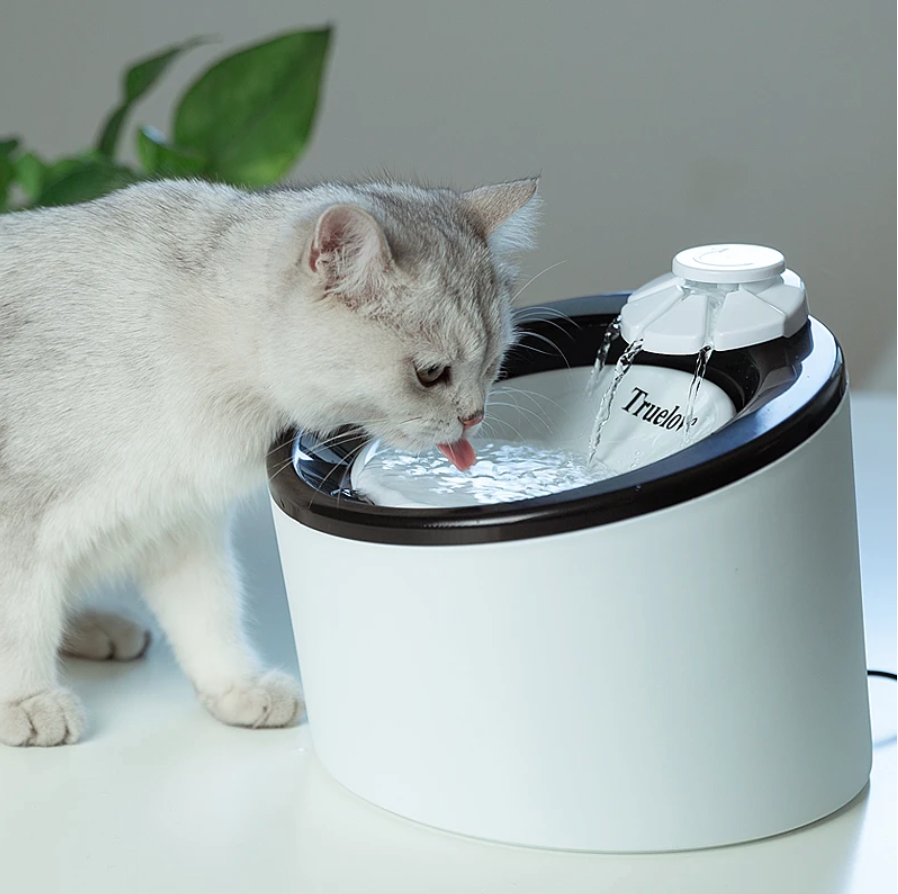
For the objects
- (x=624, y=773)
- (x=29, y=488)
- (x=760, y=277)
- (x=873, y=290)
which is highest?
(x=760, y=277)

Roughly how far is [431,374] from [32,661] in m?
0.42

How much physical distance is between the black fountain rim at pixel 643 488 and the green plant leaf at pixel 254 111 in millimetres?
698

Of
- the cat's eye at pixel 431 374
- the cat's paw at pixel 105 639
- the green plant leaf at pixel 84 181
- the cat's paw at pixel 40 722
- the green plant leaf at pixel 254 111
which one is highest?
the green plant leaf at pixel 254 111

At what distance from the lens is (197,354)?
3.75 feet

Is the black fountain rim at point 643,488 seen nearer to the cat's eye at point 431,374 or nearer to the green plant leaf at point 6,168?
the cat's eye at point 431,374

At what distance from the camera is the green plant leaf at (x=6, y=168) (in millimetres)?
1735

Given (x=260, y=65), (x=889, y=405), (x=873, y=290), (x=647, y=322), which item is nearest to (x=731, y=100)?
(x=873, y=290)

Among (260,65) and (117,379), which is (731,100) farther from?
(117,379)

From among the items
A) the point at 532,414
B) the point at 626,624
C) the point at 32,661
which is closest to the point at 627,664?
the point at 626,624

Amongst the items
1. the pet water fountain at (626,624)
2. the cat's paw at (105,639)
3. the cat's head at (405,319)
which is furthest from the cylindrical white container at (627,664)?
the cat's paw at (105,639)

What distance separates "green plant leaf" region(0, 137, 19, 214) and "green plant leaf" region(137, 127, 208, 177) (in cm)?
16

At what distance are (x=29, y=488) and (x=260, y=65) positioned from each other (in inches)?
28.0

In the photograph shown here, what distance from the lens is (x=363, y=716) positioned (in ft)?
3.50

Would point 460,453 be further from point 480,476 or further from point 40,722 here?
point 40,722
